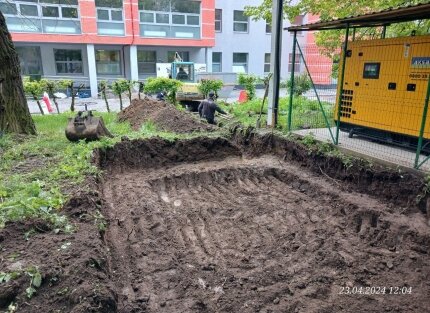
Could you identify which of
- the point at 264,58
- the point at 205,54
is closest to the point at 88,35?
the point at 205,54

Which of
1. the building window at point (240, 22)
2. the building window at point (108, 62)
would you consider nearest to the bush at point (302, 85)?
the building window at point (240, 22)

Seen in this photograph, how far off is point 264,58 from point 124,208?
28411mm

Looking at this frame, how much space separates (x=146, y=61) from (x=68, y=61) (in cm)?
617

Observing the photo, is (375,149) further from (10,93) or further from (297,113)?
(10,93)

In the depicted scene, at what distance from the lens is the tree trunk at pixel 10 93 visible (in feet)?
32.1

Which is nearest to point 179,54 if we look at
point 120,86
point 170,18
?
point 170,18

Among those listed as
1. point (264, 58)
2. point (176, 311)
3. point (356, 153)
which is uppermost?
point (264, 58)

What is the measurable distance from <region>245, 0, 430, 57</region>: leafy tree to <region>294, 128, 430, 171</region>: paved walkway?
4.27 metres

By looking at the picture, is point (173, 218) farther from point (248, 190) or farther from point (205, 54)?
point (205, 54)

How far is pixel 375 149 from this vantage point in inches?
323

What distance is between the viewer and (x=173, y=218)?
6.03 meters

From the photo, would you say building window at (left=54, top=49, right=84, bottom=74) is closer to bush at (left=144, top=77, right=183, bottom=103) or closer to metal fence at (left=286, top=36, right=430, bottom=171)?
bush at (left=144, top=77, right=183, bottom=103)

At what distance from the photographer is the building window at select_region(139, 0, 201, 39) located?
27062mm

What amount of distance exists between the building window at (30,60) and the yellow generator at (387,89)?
25615 millimetres
